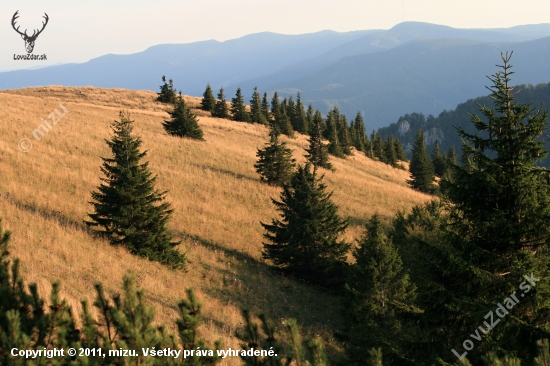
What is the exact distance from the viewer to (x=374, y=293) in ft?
39.5

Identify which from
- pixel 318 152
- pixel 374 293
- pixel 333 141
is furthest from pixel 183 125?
pixel 374 293

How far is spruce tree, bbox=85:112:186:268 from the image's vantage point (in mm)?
12828

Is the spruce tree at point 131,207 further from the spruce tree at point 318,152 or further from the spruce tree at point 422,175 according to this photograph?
the spruce tree at point 422,175

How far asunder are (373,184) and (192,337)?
36.2 m

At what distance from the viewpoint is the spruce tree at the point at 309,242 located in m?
16.4

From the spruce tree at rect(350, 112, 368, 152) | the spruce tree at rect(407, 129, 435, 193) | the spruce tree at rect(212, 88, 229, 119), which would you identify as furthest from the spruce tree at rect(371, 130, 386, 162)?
the spruce tree at rect(212, 88, 229, 119)

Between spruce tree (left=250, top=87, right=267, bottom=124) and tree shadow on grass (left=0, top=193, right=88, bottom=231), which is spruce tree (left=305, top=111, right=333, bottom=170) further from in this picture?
tree shadow on grass (left=0, top=193, right=88, bottom=231)

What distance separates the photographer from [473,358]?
21.9ft

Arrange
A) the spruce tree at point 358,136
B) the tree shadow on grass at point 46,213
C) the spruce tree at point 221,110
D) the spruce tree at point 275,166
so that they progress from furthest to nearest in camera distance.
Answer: the spruce tree at point 358,136 < the spruce tree at point 221,110 < the spruce tree at point 275,166 < the tree shadow on grass at point 46,213

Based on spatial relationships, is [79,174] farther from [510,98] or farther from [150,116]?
[150,116]

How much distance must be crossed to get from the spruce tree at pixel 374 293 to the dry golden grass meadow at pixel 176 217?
1.51 metres

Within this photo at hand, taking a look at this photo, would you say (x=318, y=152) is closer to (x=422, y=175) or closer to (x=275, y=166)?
(x=275, y=166)

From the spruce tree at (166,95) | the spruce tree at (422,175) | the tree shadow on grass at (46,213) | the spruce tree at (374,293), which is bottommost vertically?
the spruce tree at (422,175)

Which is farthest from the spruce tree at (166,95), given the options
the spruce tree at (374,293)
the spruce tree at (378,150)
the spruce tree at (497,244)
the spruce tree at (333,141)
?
the spruce tree at (497,244)
